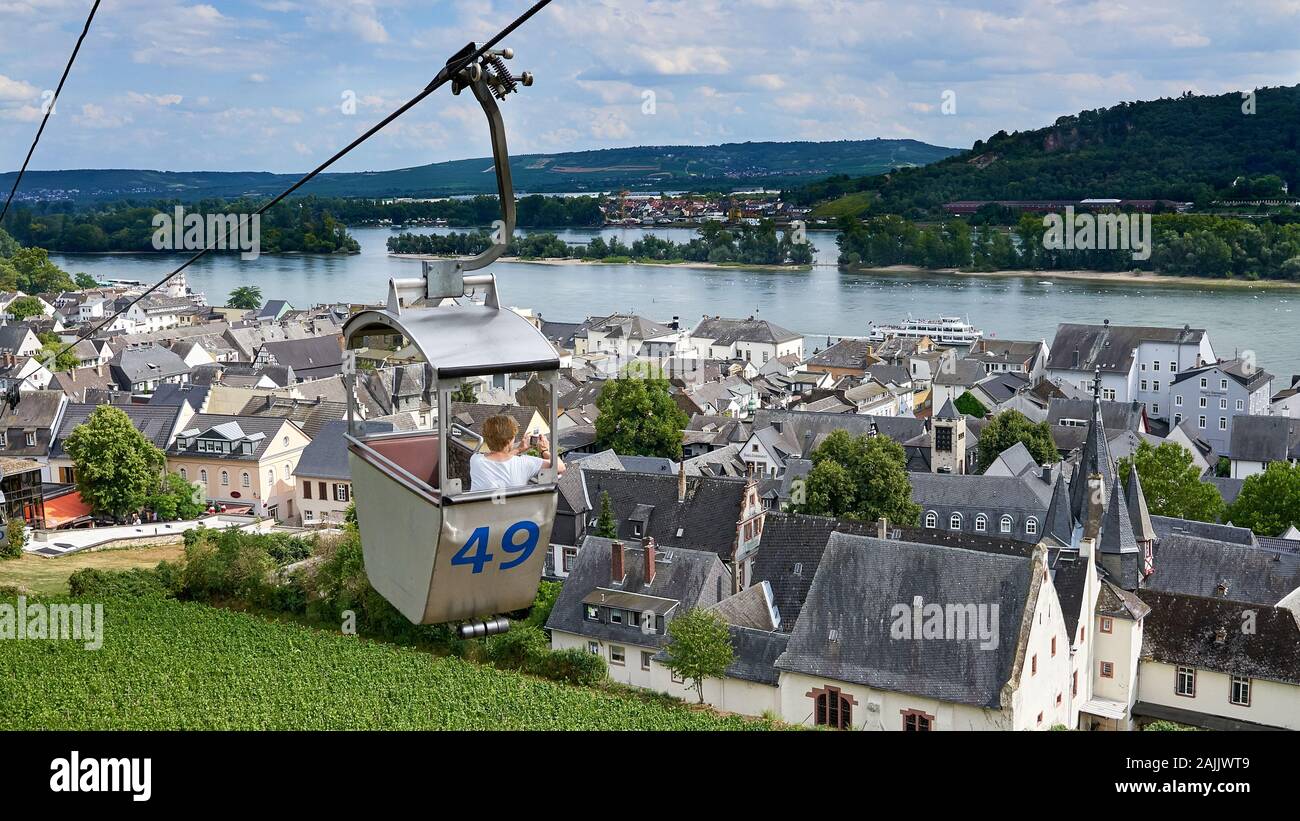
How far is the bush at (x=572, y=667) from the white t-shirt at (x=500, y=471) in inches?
566

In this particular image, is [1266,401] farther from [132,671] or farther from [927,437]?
[132,671]

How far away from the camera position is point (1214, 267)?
70.2m

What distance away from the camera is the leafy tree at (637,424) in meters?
32.2

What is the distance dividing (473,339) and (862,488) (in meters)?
20.0

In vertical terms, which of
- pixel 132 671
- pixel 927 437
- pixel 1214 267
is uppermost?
pixel 1214 267

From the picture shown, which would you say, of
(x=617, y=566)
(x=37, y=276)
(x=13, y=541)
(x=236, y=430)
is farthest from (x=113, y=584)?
(x=37, y=276)

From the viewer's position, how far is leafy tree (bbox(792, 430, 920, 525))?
77.9 ft

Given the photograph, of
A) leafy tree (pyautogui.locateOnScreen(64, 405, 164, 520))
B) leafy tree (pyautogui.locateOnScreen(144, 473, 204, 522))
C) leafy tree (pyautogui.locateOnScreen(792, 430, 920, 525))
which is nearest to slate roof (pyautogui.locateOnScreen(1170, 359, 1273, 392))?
leafy tree (pyautogui.locateOnScreen(792, 430, 920, 525))

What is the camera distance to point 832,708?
52.9 ft

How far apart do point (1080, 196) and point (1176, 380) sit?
52384 millimetres

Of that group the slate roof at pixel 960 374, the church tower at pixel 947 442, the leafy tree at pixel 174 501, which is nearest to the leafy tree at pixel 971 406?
the slate roof at pixel 960 374

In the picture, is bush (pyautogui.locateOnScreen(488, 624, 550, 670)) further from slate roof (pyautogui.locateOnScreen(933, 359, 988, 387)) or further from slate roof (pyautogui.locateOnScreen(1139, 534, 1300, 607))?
slate roof (pyautogui.locateOnScreen(933, 359, 988, 387))

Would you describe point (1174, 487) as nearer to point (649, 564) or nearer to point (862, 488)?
point (862, 488)
